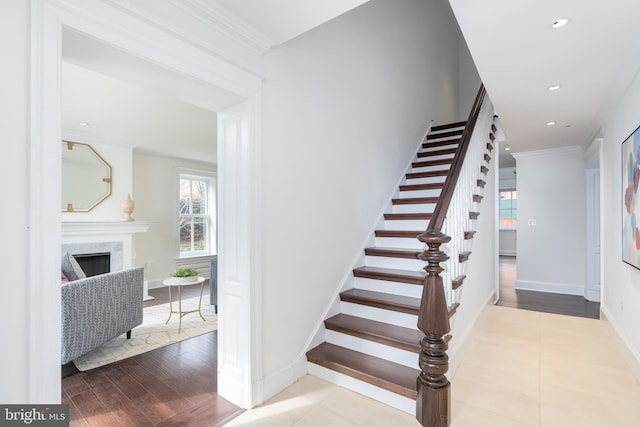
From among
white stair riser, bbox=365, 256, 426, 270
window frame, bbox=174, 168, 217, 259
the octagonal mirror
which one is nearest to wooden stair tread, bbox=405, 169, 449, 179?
white stair riser, bbox=365, 256, 426, 270

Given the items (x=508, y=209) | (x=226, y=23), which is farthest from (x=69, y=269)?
(x=508, y=209)

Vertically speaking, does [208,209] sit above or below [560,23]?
below

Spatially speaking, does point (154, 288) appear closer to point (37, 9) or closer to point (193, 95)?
point (193, 95)

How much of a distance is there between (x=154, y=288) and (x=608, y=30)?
6.61 metres

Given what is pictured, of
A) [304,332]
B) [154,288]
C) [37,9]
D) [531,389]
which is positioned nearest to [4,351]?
[37,9]

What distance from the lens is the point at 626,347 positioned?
2.60 meters

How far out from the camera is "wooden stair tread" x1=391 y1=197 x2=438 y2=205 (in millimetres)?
3520

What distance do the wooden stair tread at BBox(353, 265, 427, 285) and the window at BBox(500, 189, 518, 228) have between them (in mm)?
8111

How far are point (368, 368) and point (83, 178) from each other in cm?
482

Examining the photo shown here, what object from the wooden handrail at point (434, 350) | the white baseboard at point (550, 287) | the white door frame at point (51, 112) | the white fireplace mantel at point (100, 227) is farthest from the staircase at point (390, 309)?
the white fireplace mantel at point (100, 227)

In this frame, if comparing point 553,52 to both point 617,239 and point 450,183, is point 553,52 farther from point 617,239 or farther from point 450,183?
point 617,239

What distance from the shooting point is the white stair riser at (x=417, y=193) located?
380cm

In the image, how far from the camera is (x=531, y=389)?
215 centimetres

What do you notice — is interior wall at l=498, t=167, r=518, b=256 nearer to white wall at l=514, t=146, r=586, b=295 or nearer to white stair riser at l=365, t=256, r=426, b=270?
white wall at l=514, t=146, r=586, b=295
